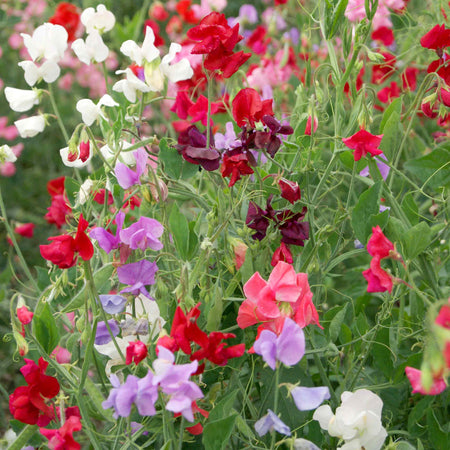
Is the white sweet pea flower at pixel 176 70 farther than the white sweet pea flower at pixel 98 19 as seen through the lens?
No

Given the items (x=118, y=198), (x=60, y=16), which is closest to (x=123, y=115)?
(x=118, y=198)

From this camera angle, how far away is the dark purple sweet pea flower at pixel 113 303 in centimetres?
92

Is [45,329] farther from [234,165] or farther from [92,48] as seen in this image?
[92,48]

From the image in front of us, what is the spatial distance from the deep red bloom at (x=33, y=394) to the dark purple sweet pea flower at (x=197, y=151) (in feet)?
1.16

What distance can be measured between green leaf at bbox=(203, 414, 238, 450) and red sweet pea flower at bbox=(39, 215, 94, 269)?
0.26 metres

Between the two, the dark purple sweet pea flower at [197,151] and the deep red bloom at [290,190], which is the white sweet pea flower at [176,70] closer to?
the dark purple sweet pea flower at [197,151]

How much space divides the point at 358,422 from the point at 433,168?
48 cm

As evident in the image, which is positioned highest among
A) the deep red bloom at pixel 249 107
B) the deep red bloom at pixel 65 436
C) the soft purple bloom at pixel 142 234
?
the deep red bloom at pixel 249 107

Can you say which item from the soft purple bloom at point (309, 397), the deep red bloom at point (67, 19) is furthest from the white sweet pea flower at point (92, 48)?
the deep red bloom at point (67, 19)

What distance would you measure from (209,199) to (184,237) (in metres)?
0.28

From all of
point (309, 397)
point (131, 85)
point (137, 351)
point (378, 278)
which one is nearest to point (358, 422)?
point (309, 397)

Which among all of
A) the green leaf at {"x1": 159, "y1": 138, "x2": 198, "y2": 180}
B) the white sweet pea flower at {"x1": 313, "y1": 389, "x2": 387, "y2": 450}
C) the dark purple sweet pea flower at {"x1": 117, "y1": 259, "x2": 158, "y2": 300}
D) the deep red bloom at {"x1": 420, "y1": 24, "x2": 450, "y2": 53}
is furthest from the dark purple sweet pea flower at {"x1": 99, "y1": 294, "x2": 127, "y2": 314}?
the deep red bloom at {"x1": 420, "y1": 24, "x2": 450, "y2": 53}

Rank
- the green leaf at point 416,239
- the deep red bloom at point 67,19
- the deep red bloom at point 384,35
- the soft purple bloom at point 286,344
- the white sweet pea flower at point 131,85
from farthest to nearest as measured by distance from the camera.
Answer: the deep red bloom at point 67,19 → the deep red bloom at point 384,35 → the white sweet pea flower at point 131,85 → the green leaf at point 416,239 → the soft purple bloom at point 286,344

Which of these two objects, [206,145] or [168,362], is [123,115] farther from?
[168,362]
